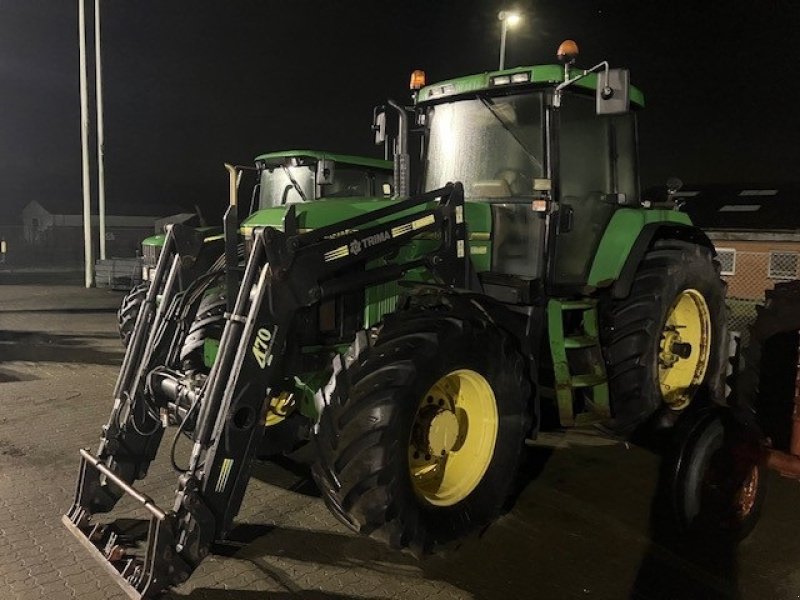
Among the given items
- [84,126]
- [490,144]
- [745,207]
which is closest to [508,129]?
[490,144]

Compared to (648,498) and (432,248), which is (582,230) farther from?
(648,498)

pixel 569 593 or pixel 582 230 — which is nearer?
pixel 569 593

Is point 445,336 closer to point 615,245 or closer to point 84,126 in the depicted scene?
point 615,245

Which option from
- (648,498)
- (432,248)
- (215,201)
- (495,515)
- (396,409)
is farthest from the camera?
(215,201)

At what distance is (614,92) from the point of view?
4.43 m

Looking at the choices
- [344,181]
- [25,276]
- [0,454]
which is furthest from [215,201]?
[0,454]

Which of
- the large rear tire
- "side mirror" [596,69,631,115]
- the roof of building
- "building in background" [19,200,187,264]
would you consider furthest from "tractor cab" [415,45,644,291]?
"building in background" [19,200,187,264]

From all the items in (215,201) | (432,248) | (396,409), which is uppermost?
(215,201)

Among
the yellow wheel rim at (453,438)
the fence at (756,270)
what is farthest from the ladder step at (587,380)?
the fence at (756,270)

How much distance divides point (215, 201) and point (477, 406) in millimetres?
52497

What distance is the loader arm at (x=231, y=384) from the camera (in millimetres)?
3379

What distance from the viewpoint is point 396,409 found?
11.7 ft

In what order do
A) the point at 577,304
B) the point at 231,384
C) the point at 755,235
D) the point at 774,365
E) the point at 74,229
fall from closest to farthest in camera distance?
the point at 231,384 → the point at 577,304 → the point at 774,365 → the point at 755,235 → the point at 74,229

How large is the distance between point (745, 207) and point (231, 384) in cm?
2420
